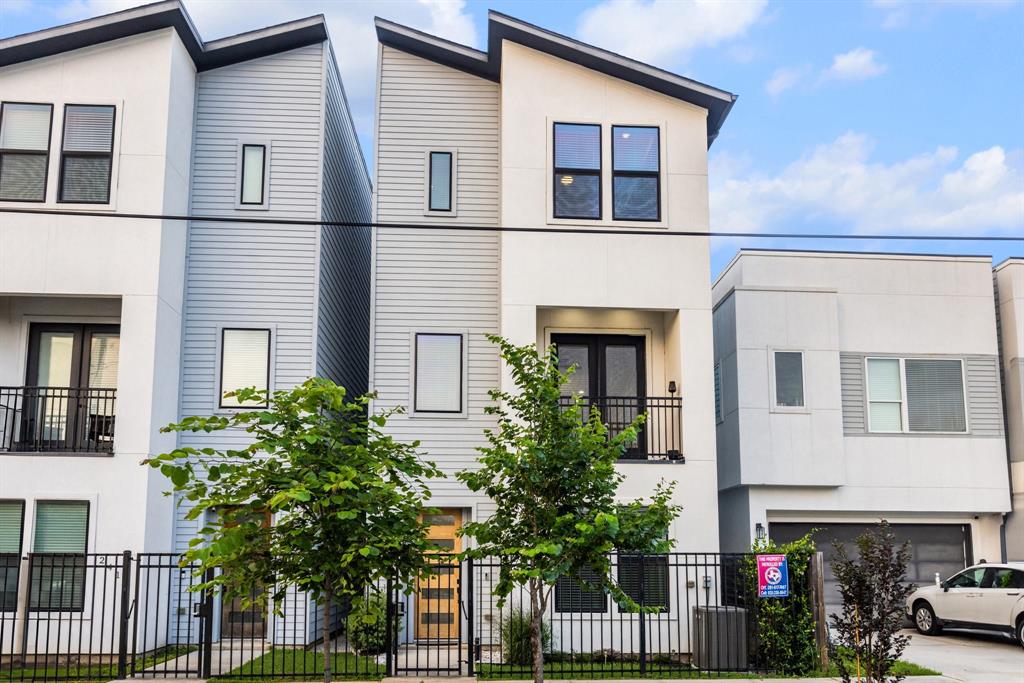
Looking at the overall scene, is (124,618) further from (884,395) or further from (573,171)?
(884,395)

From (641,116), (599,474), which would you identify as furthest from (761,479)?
(599,474)

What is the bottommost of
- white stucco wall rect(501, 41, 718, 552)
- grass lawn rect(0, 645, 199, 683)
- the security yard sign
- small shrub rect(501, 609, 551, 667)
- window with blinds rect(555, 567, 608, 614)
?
grass lawn rect(0, 645, 199, 683)

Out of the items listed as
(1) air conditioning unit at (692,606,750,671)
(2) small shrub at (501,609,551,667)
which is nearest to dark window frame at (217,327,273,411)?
(2) small shrub at (501,609,551,667)

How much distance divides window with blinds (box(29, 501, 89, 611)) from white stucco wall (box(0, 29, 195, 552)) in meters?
0.20

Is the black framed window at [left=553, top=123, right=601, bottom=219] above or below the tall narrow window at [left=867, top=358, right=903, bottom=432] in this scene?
above

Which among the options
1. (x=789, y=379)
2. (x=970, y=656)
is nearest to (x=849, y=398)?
(x=789, y=379)

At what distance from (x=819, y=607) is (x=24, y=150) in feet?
50.3

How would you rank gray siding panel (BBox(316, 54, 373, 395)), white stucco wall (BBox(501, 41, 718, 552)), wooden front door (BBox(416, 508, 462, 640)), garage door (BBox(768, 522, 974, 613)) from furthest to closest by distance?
garage door (BBox(768, 522, 974, 613)) < gray siding panel (BBox(316, 54, 373, 395)) < wooden front door (BBox(416, 508, 462, 640)) < white stucco wall (BBox(501, 41, 718, 552))

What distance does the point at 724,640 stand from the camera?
49.2ft

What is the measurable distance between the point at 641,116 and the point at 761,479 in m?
7.71

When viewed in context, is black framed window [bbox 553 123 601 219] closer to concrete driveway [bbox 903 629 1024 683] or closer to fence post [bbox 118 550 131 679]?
concrete driveway [bbox 903 629 1024 683]

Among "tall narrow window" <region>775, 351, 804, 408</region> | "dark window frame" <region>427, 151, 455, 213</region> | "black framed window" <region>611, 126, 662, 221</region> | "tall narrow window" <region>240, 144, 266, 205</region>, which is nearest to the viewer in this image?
"black framed window" <region>611, 126, 662, 221</region>

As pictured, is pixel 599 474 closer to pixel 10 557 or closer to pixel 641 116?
pixel 641 116

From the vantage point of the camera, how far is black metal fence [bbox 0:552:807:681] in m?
14.4
